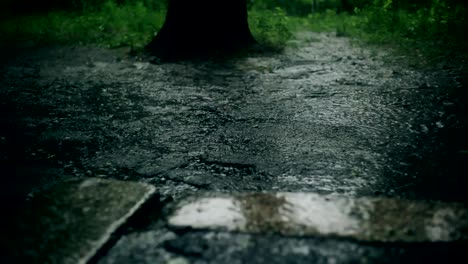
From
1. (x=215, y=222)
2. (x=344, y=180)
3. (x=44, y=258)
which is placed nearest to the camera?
(x=44, y=258)

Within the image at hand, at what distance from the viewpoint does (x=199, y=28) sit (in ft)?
16.7

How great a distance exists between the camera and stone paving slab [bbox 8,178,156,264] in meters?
1.30

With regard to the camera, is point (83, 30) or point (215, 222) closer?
point (215, 222)

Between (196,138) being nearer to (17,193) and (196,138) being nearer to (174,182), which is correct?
(174,182)

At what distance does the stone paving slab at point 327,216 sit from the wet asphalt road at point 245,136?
6cm

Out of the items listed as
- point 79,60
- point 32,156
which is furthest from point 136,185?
point 79,60

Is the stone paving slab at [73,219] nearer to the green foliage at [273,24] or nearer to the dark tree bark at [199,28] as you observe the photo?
the dark tree bark at [199,28]

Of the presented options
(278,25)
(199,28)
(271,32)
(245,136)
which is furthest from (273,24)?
(245,136)

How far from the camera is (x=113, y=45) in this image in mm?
5672

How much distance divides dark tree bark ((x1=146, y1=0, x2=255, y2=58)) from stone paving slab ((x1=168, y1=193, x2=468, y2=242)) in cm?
364

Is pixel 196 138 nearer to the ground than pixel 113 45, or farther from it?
nearer to the ground

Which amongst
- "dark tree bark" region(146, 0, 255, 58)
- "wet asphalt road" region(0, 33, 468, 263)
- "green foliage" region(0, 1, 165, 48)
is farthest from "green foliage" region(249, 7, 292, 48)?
"green foliage" region(0, 1, 165, 48)

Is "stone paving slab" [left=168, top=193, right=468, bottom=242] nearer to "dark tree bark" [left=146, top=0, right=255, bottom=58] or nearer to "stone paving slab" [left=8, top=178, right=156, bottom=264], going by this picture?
"stone paving slab" [left=8, top=178, right=156, bottom=264]

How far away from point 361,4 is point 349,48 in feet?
14.6
